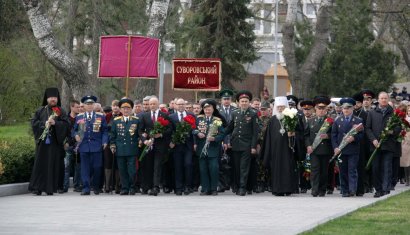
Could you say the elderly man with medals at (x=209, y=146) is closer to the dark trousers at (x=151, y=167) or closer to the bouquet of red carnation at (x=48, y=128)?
the dark trousers at (x=151, y=167)

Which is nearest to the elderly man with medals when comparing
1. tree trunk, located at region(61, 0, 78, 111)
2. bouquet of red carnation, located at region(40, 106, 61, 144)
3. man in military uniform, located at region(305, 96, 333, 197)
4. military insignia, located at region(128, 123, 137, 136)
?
military insignia, located at region(128, 123, 137, 136)

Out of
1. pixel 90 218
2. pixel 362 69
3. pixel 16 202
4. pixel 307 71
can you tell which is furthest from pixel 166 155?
pixel 362 69

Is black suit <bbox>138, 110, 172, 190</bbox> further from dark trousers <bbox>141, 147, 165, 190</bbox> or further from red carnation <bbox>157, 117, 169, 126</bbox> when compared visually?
red carnation <bbox>157, 117, 169, 126</bbox>

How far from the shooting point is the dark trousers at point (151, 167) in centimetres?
2378

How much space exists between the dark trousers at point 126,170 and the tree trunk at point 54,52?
6.68 m

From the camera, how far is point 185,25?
155ft

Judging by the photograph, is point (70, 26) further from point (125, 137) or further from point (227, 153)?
point (125, 137)

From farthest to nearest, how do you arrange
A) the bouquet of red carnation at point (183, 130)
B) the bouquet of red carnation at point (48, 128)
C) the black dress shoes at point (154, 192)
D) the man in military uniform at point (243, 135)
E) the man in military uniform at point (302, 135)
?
1. the man in military uniform at point (302, 135)
2. the man in military uniform at point (243, 135)
3. the bouquet of red carnation at point (183, 130)
4. the black dress shoes at point (154, 192)
5. the bouquet of red carnation at point (48, 128)

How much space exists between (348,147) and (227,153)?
2832 mm

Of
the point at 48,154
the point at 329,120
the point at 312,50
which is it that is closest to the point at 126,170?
the point at 48,154

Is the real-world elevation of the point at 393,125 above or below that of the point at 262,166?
above

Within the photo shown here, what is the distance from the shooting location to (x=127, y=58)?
1070 inches

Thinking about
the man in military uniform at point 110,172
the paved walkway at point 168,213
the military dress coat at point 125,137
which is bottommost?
the paved walkway at point 168,213

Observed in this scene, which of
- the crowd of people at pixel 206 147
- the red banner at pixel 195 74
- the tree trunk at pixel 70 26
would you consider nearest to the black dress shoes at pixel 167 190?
the crowd of people at pixel 206 147
